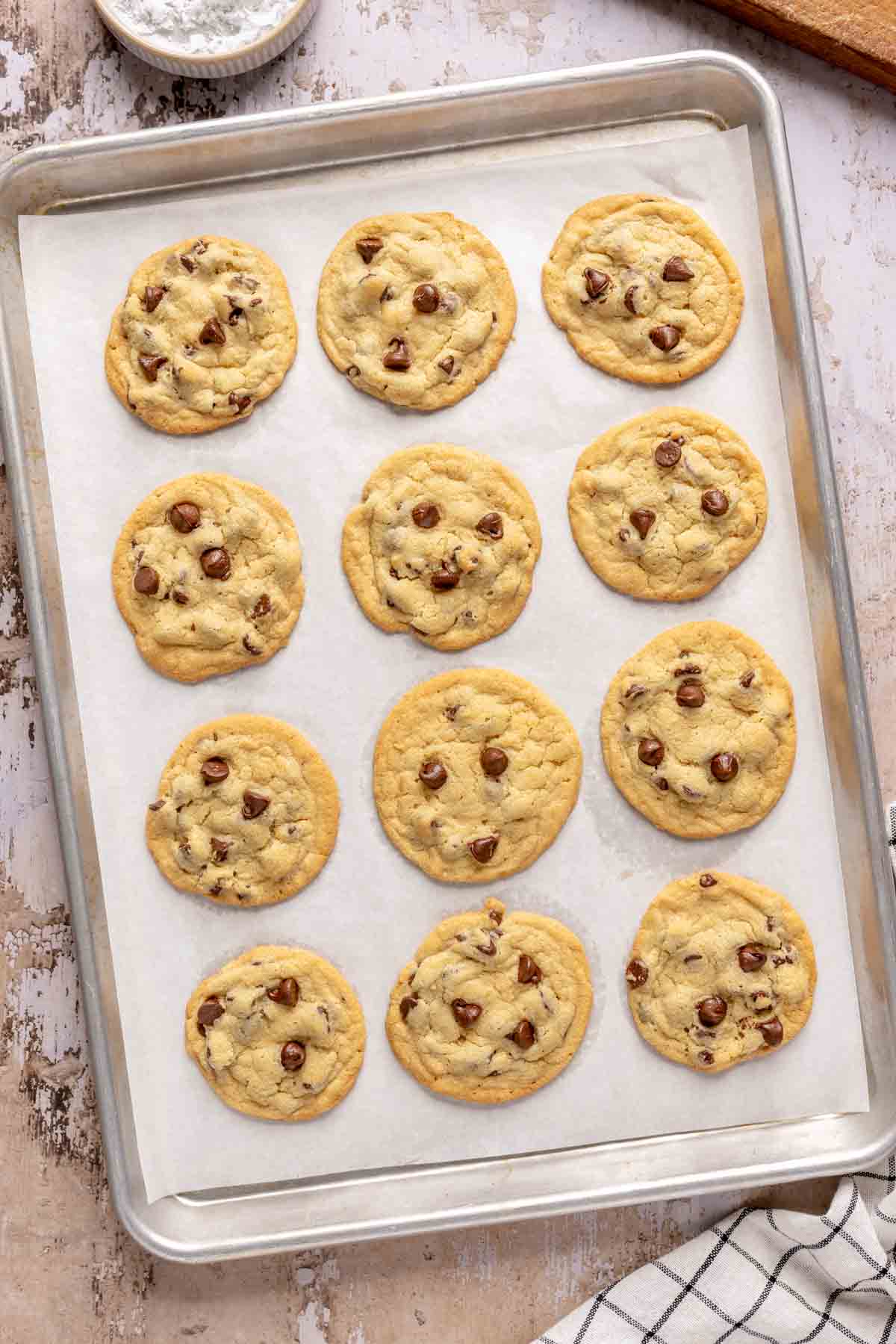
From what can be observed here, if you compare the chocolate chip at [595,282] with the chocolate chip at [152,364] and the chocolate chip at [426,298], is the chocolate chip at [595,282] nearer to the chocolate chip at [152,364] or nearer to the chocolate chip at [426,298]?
the chocolate chip at [426,298]

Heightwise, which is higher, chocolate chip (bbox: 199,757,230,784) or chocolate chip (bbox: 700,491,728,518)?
chocolate chip (bbox: 700,491,728,518)

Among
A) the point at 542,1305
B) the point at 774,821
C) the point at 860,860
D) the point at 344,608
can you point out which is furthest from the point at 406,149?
the point at 542,1305

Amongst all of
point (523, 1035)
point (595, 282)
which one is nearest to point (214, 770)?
point (523, 1035)

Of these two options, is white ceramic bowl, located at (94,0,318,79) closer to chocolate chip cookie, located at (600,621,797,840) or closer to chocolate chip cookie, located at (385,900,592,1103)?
chocolate chip cookie, located at (600,621,797,840)

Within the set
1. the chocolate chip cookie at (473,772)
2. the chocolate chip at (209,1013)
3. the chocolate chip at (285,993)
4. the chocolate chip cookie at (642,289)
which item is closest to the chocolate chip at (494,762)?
the chocolate chip cookie at (473,772)

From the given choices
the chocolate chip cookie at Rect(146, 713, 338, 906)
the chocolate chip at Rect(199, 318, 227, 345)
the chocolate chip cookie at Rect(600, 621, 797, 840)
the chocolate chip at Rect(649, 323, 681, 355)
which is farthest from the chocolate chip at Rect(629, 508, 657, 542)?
the chocolate chip at Rect(199, 318, 227, 345)
